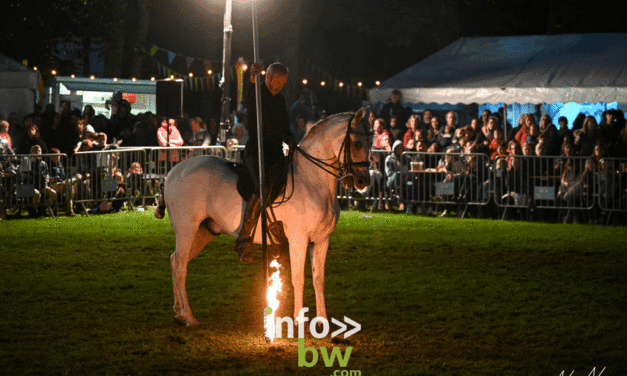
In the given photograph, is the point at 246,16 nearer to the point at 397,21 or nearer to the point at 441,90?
the point at 397,21

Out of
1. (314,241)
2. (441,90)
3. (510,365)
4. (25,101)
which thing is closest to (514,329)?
(510,365)

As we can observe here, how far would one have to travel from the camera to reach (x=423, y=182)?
68.0 ft

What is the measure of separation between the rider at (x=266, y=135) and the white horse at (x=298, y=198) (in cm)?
18

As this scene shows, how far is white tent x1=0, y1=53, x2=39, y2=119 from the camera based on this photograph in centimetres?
2464

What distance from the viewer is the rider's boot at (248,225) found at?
29.6 ft

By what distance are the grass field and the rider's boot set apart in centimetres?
88

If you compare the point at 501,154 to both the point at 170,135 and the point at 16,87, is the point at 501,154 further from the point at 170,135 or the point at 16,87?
the point at 16,87

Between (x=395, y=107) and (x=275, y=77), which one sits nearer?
(x=275, y=77)

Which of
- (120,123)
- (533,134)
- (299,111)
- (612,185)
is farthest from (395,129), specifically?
(299,111)

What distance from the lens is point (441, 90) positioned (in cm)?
2256

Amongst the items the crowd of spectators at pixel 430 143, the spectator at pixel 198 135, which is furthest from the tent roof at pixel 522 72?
the spectator at pixel 198 135

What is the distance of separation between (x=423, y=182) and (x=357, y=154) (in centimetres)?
1211

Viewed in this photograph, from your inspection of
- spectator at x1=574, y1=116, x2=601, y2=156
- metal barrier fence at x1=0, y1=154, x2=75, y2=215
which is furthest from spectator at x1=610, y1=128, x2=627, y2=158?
metal barrier fence at x1=0, y1=154, x2=75, y2=215

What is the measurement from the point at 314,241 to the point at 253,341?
1202 millimetres
